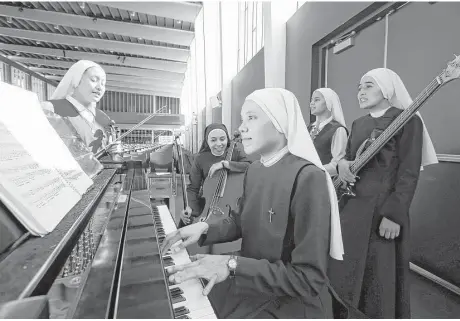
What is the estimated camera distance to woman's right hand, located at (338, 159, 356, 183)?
1943mm

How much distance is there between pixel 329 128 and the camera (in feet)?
7.81

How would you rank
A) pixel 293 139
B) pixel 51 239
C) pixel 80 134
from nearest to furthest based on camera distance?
pixel 51 239 < pixel 293 139 < pixel 80 134

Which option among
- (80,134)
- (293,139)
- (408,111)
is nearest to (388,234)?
(408,111)

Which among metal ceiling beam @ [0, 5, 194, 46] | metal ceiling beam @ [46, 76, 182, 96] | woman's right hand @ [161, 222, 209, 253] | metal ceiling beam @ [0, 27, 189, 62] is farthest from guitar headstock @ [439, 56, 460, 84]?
metal ceiling beam @ [46, 76, 182, 96]

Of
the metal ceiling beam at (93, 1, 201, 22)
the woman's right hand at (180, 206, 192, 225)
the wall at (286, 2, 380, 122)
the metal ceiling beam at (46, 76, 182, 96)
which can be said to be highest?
the metal ceiling beam at (46, 76, 182, 96)

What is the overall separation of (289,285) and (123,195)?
1.19 m

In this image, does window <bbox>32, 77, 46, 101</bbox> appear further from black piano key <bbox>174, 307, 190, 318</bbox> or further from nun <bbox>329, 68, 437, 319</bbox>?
black piano key <bbox>174, 307, 190, 318</bbox>

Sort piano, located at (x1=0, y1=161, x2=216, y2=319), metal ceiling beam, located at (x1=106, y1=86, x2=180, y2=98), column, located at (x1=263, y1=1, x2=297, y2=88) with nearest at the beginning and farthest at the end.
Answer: piano, located at (x1=0, y1=161, x2=216, y2=319) < column, located at (x1=263, y1=1, x2=297, y2=88) < metal ceiling beam, located at (x1=106, y1=86, x2=180, y2=98)

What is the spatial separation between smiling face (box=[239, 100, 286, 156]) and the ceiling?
378 inches

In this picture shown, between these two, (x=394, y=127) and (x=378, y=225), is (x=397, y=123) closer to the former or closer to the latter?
(x=394, y=127)

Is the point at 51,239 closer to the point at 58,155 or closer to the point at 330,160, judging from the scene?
the point at 58,155

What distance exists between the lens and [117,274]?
0.81m

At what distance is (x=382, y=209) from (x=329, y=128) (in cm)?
89

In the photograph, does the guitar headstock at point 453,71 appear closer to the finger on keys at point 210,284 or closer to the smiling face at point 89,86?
the finger on keys at point 210,284
